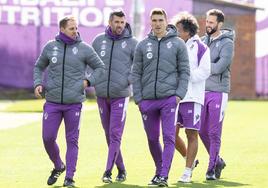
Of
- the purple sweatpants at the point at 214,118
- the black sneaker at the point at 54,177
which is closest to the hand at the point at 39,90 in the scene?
the black sneaker at the point at 54,177

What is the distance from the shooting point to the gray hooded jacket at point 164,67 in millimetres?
→ 11641

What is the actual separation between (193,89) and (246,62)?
26.9 m

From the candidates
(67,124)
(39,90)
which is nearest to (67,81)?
(39,90)

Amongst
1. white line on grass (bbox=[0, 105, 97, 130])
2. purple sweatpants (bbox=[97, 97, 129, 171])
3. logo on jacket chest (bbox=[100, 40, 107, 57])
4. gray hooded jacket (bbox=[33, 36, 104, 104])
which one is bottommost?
white line on grass (bbox=[0, 105, 97, 130])

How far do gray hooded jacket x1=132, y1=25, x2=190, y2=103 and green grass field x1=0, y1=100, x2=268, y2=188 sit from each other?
112 cm

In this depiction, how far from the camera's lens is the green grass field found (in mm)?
12445

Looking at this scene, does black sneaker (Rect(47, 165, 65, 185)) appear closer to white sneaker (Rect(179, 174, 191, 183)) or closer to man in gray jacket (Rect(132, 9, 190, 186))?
man in gray jacket (Rect(132, 9, 190, 186))

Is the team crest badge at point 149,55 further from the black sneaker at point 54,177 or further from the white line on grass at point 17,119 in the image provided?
the white line on grass at point 17,119

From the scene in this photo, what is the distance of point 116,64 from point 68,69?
839mm

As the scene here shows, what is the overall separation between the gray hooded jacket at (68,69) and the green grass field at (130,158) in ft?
3.59

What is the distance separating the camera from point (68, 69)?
1180 cm

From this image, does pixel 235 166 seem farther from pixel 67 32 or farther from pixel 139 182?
pixel 67 32

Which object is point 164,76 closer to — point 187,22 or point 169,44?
point 169,44

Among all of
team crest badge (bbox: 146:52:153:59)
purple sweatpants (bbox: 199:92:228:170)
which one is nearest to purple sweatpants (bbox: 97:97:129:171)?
team crest badge (bbox: 146:52:153:59)
